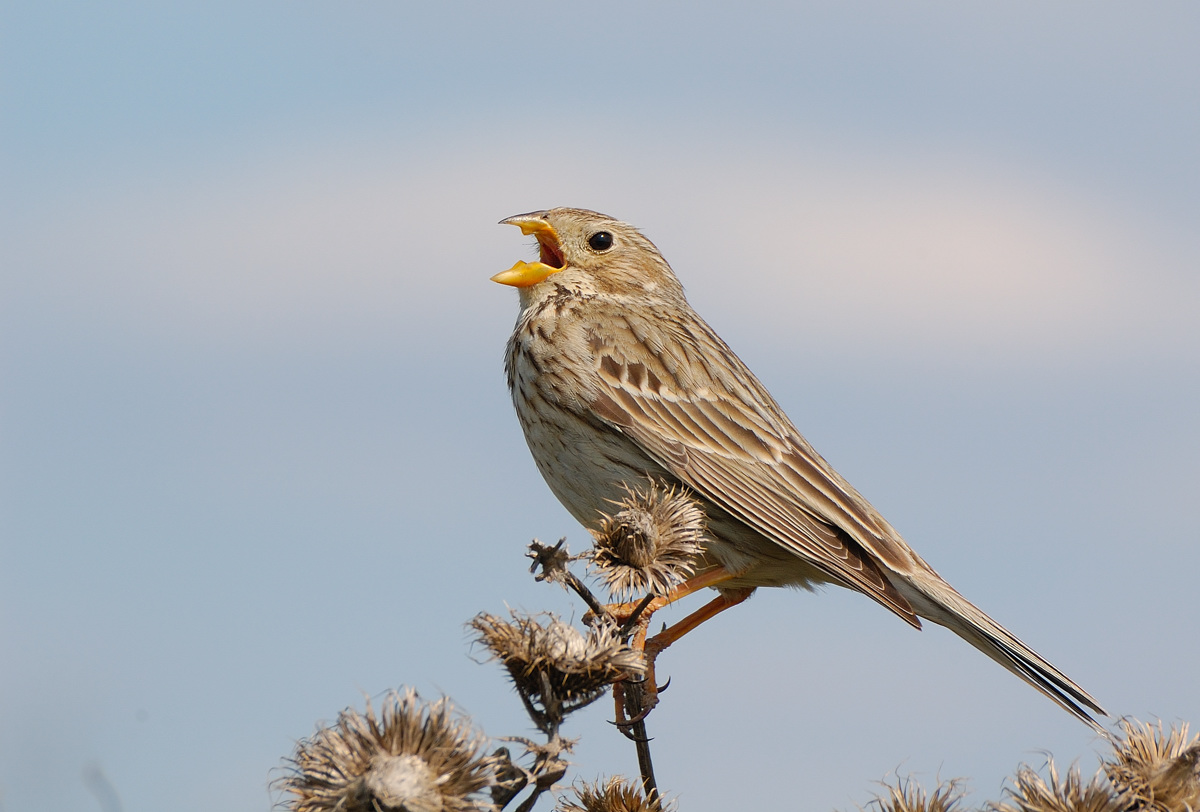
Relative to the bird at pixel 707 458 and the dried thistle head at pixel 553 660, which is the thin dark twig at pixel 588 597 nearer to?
the dried thistle head at pixel 553 660

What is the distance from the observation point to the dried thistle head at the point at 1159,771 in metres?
3.83

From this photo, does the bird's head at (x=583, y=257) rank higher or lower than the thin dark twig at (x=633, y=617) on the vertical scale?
higher

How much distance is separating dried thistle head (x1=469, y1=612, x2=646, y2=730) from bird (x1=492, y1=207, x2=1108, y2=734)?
7.80 ft

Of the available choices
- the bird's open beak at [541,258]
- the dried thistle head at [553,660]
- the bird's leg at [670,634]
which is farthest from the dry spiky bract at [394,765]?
the bird's open beak at [541,258]

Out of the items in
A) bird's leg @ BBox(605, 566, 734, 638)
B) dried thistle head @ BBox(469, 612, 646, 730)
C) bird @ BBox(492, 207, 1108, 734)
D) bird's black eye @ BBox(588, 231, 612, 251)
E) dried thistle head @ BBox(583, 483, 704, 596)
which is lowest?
dried thistle head @ BBox(469, 612, 646, 730)

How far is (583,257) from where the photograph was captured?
8.02 metres

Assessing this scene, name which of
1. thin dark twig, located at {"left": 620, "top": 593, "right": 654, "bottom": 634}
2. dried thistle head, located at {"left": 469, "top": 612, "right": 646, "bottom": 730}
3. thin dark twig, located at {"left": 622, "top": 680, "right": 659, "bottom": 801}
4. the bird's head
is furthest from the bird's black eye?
dried thistle head, located at {"left": 469, "top": 612, "right": 646, "bottom": 730}

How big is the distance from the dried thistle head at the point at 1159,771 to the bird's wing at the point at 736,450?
2127mm

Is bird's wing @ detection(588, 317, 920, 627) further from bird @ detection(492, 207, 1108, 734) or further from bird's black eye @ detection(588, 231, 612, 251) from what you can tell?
bird's black eye @ detection(588, 231, 612, 251)

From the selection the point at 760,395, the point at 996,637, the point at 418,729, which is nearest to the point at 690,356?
the point at 760,395

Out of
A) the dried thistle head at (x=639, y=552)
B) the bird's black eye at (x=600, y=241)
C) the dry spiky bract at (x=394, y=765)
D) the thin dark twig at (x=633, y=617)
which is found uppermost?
the bird's black eye at (x=600, y=241)

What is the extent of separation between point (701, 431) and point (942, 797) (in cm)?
316

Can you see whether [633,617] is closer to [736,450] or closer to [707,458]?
[707,458]

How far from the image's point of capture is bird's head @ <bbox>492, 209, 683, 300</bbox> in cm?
774
